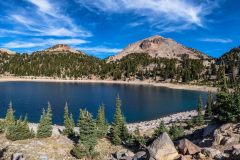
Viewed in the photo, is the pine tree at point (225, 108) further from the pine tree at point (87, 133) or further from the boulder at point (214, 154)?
the pine tree at point (87, 133)

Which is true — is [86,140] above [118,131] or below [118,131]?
above

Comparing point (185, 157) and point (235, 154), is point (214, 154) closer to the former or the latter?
point (235, 154)

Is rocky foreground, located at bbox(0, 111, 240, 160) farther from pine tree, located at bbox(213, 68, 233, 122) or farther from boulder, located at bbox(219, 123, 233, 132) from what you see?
pine tree, located at bbox(213, 68, 233, 122)

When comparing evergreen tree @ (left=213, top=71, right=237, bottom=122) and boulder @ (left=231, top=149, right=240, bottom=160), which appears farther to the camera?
evergreen tree @ (left=213, top=71, right=237, bottom=122)

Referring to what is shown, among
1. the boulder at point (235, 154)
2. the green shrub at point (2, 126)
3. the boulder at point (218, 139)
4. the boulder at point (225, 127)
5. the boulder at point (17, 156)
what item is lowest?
the boulder at point (17, 156)

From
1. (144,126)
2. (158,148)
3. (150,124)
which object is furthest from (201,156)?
(150,124)

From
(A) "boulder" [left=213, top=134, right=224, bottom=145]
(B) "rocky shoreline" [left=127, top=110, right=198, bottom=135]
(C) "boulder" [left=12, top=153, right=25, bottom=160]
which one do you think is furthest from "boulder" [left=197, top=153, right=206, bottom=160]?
(B) "rocky shoreline" [left=127, top=110, right=198, bottom=135]

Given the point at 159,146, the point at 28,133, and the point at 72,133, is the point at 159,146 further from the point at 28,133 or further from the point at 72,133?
the point at 72,133

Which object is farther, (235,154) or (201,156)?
(201,156)

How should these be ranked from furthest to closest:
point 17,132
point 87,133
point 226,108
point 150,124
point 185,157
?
point 150,124 → point 17,132 → point 87,133 → point 226,108 → point 185,157

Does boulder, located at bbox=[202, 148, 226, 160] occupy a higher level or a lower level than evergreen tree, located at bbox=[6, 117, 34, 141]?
higher

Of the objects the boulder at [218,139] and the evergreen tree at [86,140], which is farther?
the evergreen tree at [86,140]

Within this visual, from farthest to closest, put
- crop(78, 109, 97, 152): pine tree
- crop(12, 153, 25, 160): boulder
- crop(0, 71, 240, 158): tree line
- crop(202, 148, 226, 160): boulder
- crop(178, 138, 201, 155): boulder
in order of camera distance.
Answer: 1. crop(78, 109, 97, 152): pine tree
2. crop(0, 71, 240, 158): tree line
3. crop(12, 153, 25, 160): boulder
4. crop(178, 138, 201, 155): boulder
5. crop(202, 148, 226, 160): boulder

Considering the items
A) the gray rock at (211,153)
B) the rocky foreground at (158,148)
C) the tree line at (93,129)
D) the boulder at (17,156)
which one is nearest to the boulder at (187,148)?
the rocky foreground at (158,148)
